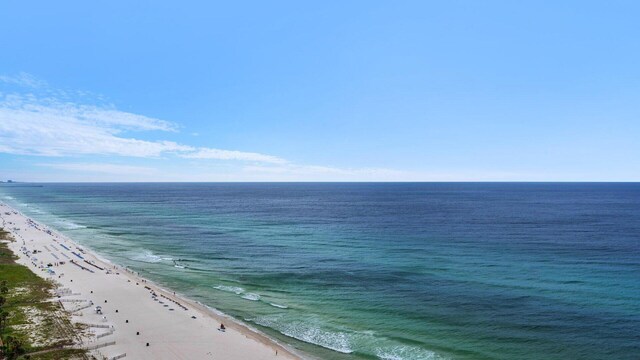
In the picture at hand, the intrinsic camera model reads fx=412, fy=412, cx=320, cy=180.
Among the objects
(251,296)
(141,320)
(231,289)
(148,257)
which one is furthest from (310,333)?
(148,257)

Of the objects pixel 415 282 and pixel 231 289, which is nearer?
pixel 231 289

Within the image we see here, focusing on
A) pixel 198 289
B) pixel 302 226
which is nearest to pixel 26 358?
pixel 198 289

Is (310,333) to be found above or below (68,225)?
below

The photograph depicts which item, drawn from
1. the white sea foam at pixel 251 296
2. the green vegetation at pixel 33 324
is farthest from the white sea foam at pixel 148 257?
the white sea foam at pixel 251 296

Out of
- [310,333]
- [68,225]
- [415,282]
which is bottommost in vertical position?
[310,333]

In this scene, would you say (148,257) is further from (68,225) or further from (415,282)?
(68,225)

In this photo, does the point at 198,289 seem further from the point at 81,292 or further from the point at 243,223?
the point at 243,223

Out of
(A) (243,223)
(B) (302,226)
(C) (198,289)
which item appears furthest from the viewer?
(A) (243,223)

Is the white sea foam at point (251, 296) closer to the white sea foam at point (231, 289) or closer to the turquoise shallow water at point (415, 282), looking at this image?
the turquoise shallow water at point (415, 282)
